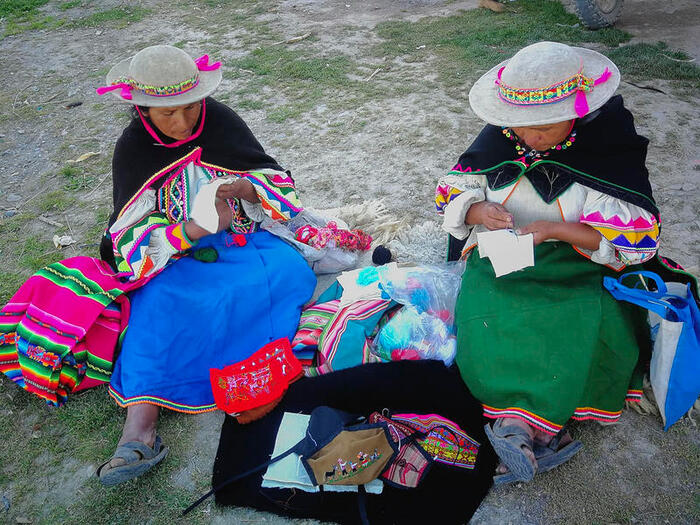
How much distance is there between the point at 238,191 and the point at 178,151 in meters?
0.35

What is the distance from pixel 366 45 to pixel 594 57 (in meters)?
4.66

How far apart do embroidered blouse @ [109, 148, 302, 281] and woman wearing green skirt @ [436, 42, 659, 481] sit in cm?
114

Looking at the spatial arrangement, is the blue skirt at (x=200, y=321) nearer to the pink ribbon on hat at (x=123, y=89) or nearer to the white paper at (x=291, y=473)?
the white paper at (x=291, y=473)

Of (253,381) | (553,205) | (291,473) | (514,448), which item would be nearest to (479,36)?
(553,205)

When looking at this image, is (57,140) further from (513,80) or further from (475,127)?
(513,80)

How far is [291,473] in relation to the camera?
226 centimetres

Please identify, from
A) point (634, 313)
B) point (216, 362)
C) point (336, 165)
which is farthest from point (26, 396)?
point (634, 313)

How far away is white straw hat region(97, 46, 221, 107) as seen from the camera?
7.95ft

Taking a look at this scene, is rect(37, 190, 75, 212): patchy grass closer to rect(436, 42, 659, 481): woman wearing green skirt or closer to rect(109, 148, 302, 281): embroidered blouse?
rect(109, 148, 302, 281): embroidered blouse

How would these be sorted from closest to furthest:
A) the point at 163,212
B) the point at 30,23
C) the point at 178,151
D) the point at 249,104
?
the point at 178,151 < the point at 163,212 < the point at 249,104 < the point at 30,23

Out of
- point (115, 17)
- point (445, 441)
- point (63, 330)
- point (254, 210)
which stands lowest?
point (115, 17)

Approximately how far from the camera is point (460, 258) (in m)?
2.94

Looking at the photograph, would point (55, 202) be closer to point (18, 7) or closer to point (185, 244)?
point (185, 244)

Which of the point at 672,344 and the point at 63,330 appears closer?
the point at 672,344
